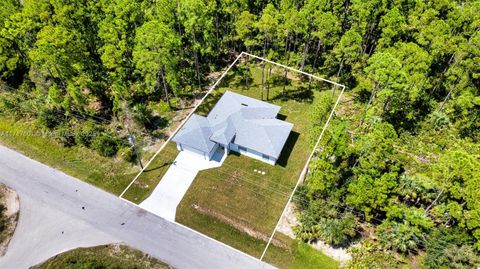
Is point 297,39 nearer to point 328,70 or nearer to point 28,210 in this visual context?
point 328,70

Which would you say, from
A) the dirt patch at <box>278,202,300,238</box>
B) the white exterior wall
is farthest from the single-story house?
the dirt patch at <box>278,202,300,238</box>

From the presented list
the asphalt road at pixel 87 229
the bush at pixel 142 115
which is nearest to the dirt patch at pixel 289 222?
the asphalt road at pixel 87 229

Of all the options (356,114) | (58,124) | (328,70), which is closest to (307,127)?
(356,114)

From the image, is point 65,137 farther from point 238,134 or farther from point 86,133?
point 238,134

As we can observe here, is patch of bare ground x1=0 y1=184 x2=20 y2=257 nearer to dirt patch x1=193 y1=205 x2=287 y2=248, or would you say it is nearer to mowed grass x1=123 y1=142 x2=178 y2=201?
mowed grass x1=123 y1=142 x2=178 y2=201

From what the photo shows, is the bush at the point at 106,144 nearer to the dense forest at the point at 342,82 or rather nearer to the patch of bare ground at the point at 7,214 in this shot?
the dense forest at the point at 342,82
